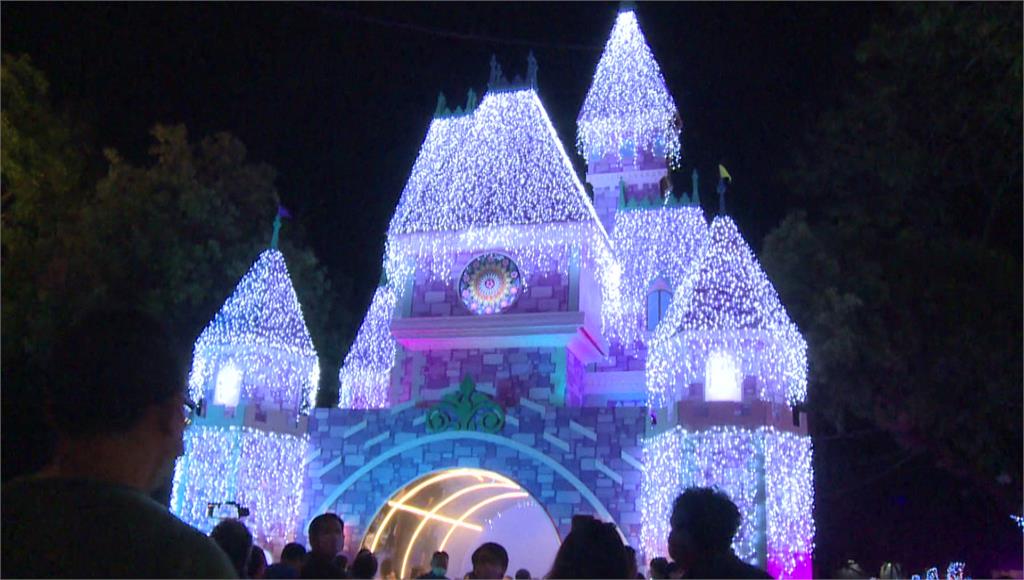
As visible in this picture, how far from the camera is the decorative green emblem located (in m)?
16.1

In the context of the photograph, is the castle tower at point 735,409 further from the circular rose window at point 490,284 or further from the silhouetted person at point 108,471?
the silhouetted person at point 108,471

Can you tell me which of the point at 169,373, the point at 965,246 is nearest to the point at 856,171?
the point at 965,246

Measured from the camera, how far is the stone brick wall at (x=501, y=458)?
1557 centimetres

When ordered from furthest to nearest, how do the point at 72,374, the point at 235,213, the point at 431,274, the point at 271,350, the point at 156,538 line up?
the point at 235,213 → the point at 431,274 → the point at 271,350 → the point at 72,374 → the point at 156,538

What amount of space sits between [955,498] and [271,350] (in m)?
15.9

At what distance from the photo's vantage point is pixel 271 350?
16922mm

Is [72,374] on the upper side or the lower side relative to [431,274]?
lower

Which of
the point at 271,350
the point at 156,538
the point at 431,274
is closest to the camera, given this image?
the point at 156,538

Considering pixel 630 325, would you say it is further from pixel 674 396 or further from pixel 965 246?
pixel 965 246

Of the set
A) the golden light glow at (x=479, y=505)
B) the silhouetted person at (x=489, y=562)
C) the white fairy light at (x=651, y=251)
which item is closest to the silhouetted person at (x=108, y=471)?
the silhouetted person at (x=489, y=562)

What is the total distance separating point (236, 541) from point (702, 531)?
2.27 meters

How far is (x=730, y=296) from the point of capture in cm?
1512

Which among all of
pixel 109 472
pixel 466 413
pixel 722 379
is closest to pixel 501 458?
pixel 466 413

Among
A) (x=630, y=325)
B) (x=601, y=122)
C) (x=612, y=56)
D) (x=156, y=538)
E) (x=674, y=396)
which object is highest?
(x=612, y=56)
